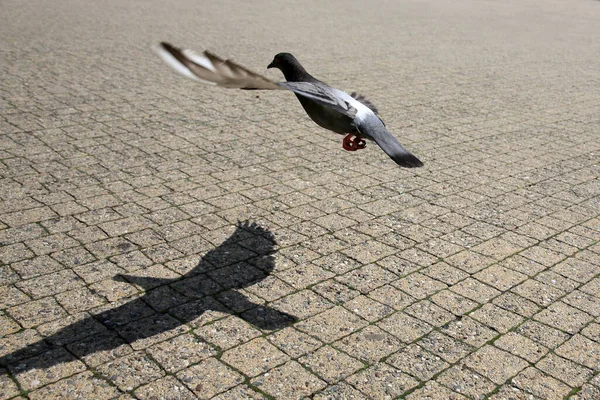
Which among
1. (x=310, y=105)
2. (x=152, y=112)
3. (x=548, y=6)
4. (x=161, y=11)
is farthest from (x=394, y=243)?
(x=548, y=6)

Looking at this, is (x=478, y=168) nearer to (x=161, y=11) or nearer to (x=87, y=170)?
(x=87, y=170)

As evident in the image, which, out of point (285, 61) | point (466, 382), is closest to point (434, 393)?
point (466, 382)

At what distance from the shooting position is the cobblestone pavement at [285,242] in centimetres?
395

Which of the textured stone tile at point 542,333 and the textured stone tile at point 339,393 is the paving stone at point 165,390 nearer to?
the textured stone tile at point 339,393

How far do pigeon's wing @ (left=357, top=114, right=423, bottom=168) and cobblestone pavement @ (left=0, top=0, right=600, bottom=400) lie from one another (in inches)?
36.8

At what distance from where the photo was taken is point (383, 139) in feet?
16.6

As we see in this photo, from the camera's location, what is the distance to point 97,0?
67.2 feet

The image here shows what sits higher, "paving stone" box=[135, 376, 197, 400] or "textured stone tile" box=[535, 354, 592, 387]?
"textured stone tile" box=[535, 354, 592, 387]

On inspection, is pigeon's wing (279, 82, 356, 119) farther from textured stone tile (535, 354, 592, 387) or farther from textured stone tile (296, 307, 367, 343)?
textured stone tile (535, 354, 592, 387)

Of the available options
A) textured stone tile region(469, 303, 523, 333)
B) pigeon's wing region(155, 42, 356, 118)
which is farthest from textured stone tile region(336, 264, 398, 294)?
pigeon's wing region(155, 42, 356, 118)

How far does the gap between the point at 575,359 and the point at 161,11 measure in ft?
56.5

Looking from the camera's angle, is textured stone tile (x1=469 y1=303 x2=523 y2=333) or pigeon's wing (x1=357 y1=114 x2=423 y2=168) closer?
textured stone tile (x1=469 y1=303 x2=523 y2=333)

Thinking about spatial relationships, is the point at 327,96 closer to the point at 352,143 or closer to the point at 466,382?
the point at 352,143

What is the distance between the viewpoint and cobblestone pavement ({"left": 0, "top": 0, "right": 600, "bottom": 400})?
395 cm
